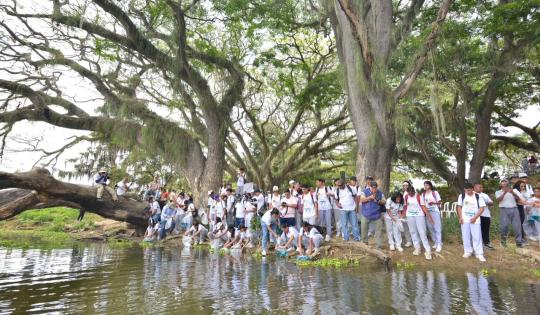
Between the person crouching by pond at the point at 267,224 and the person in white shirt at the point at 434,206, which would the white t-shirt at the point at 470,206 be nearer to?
the person in white shirt at the point at 434,206

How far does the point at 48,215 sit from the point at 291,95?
19534mm

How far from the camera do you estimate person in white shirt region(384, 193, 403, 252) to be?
9201 millimetres

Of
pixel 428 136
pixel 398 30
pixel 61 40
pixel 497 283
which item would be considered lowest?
pixel 497 283

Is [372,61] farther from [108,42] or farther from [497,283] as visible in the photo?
[108,42]

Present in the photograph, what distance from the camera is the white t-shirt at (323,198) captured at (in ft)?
33.4

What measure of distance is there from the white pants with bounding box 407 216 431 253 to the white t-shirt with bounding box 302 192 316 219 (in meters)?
2.41

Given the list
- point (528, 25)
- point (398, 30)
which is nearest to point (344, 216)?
point (398, 30)

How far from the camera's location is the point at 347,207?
957 centimetres

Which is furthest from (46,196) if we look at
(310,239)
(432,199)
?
(432,199)

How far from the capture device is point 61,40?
13828 mm

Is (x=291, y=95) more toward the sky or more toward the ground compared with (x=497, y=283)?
more toward the sky

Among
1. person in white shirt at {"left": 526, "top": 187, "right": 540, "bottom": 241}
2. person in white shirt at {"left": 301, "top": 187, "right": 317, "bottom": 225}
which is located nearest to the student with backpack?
person in white shirt at {"left": 301, "top": 187, "right": 317, "bottom": 225}

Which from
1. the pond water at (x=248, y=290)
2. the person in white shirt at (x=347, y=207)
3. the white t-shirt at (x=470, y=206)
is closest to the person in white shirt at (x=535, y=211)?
the white t-shirt at (x=470, y=206)

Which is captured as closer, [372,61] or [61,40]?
[372,61]
